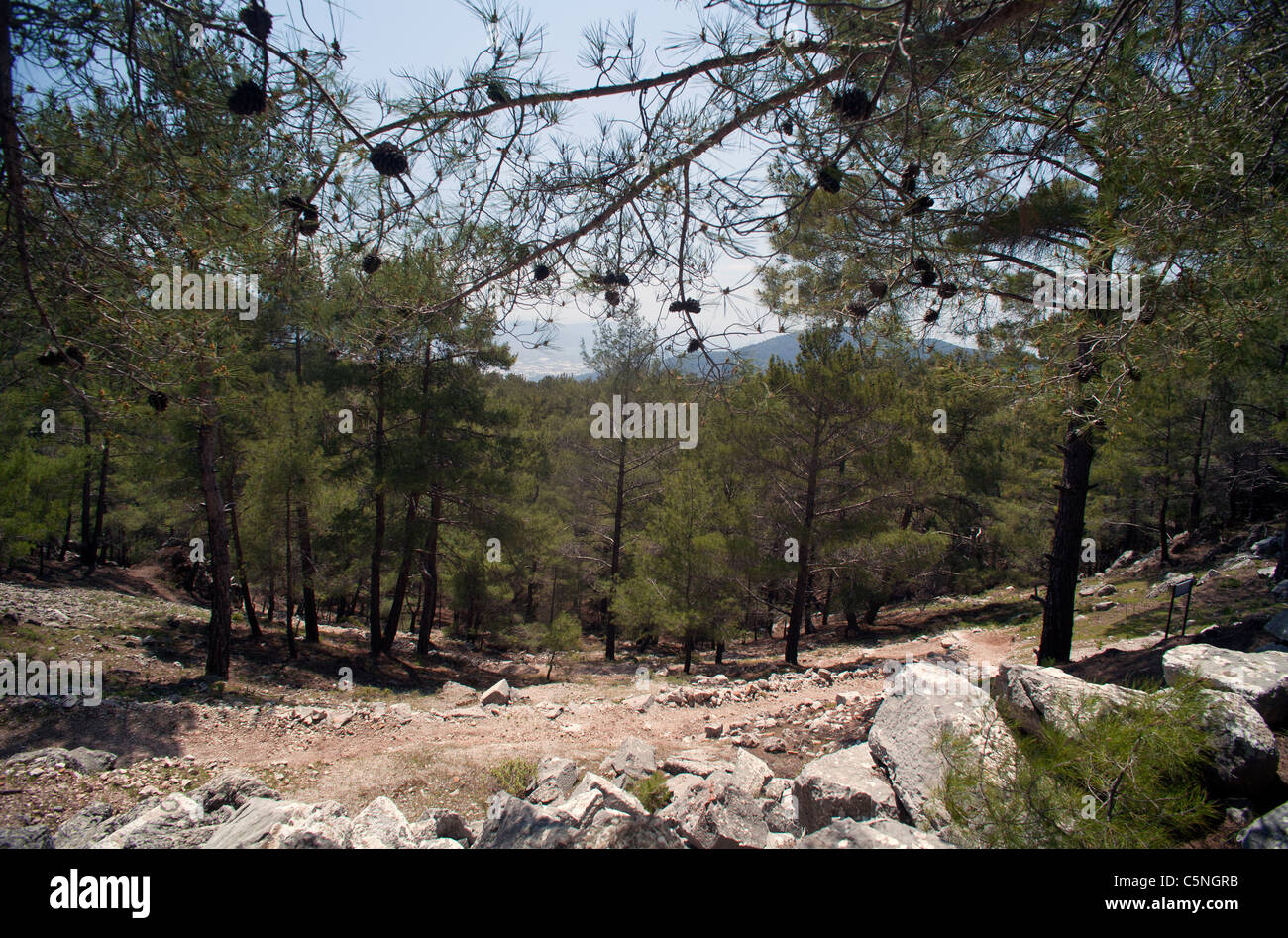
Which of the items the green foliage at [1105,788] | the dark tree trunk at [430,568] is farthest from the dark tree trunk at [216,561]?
the green foliage at [1105,788]

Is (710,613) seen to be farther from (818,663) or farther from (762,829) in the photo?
(762,829)

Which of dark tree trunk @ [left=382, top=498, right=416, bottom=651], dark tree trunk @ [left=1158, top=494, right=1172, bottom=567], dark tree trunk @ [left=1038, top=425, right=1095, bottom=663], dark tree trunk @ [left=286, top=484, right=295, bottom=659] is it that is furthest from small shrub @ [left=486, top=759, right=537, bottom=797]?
dark tree trunk @ [left=1158, top=494, right=1172, bottom=567]

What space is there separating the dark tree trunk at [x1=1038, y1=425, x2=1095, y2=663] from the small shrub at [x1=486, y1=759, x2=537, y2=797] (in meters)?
6.49

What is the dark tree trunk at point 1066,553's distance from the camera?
746 centimetres

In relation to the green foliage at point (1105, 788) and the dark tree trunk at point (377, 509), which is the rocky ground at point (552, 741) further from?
the dark tree trunk at point (377, 509)

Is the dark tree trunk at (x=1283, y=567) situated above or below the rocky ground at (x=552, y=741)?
above

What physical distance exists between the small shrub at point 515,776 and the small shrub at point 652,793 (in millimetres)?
1043

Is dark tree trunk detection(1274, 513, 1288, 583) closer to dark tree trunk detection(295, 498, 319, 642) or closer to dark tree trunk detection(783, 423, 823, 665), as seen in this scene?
dark tree trunk detection(783, 423, 823, 665)

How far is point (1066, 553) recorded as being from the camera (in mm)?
7562

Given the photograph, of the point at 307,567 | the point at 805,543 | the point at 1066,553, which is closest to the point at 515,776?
the point at 1066,553

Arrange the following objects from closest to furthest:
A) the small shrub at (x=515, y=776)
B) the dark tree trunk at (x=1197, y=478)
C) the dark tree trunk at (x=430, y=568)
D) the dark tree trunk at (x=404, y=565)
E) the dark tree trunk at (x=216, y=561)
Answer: the small shrub at (x=515, y=776) → the dark tree trunk at (x=216, y=561) → the dark tree trunk at (x=404, y=565) → the dark tree trunk at (x=430, y=568) → the dark tree trunk at (x=1197, y=478)

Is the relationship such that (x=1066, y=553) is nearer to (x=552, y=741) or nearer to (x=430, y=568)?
(x=552, y=741)

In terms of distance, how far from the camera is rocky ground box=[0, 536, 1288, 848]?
11.7 ft
